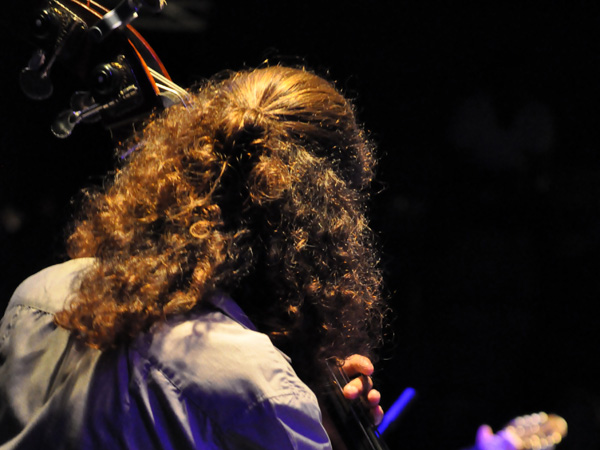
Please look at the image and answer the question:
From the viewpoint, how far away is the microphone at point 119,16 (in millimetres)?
1051

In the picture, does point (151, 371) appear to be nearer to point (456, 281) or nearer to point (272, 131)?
point (272, 131)

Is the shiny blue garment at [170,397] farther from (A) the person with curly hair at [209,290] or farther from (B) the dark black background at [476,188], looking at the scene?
(B) the dark black background at [476,188]

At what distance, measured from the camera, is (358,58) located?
1.95 m

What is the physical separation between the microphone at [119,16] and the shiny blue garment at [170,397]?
650mm

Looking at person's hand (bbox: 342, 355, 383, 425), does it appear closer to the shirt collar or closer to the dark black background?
the shirt collar

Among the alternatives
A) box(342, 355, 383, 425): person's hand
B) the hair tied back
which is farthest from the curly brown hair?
box(342, 355, 383, 425): person's hand

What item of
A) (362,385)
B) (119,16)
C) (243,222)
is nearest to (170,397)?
(243,222)

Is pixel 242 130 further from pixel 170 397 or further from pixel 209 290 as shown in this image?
pixel 170 397

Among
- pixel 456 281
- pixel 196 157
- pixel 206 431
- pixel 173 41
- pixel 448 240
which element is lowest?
pixel 456 281

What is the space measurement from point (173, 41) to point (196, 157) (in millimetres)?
1107

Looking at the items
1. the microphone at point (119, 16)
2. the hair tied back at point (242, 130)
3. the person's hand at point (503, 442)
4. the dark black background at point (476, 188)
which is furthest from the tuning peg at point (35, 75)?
the person's hand at point (503, 442)

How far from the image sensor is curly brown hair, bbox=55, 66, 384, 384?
2.41 ft

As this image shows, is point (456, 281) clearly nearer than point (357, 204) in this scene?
No

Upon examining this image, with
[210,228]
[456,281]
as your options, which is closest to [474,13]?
[456,281]
